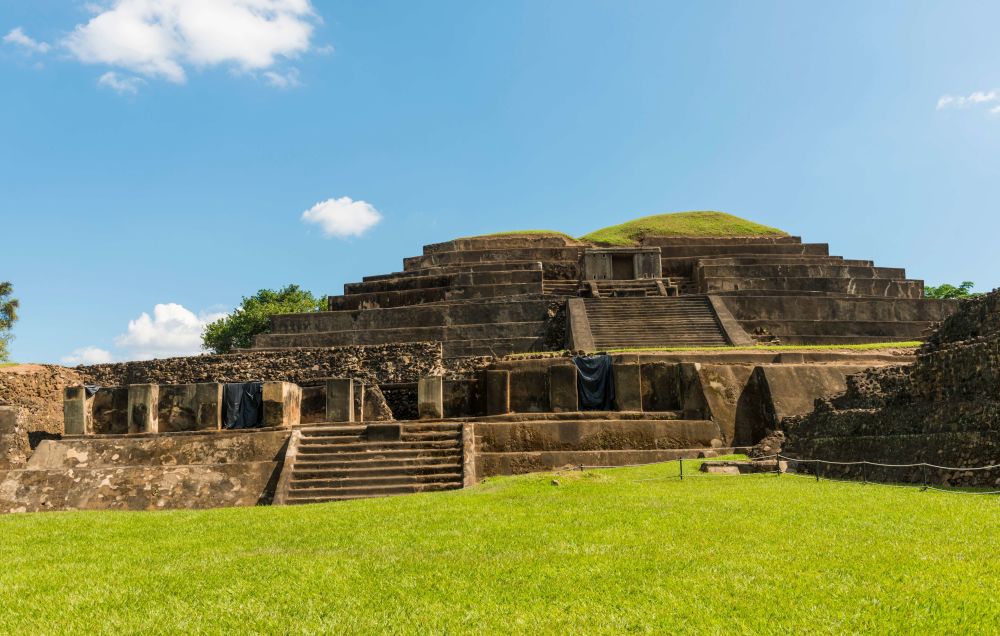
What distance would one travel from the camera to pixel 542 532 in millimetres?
6461

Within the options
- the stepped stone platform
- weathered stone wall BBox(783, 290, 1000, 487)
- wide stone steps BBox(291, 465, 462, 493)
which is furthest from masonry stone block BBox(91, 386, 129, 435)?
weathered stone wall BBox(783, 290, 1000, 487)

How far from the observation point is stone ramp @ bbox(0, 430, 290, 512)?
11703 mm

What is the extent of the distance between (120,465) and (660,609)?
1160cm

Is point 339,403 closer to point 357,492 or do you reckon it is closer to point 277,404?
point 277,404

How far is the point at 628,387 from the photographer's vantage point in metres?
14.8

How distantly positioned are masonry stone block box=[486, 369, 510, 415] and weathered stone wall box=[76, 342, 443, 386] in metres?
3.25

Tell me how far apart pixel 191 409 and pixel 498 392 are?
607 centimetres

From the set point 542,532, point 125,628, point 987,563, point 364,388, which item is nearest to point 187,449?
point 364,388

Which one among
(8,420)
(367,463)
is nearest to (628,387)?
(367,463)

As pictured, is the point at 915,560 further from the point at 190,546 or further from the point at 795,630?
the point at 190,546

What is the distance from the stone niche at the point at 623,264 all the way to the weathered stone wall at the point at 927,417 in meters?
15.5

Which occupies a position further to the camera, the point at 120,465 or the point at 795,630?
the point at 120,465

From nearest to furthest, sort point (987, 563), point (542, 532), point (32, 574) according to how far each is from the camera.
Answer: point (987, 563) → point (32, 574) → point (542, 532)

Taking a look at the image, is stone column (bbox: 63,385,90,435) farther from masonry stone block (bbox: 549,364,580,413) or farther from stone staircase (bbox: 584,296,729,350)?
stone staircase (bbox: 584,296,729,350)
